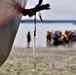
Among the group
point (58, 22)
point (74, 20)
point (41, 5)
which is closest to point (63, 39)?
point (41, 5)

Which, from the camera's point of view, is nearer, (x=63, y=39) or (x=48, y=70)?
(x=48, y=70)

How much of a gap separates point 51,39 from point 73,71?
17.5m

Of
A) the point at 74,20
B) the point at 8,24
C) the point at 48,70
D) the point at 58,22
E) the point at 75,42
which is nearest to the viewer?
the point at 8,24

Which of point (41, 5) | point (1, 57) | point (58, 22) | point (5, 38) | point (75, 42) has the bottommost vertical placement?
point (58, 22)

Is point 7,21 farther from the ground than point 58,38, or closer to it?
farther from the ground

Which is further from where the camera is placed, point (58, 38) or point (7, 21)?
point (58, 38)

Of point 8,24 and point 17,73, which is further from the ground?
point 8,24

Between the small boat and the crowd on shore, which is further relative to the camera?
the crowd on shore

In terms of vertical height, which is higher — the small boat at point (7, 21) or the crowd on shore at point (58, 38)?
the small boat at point (7, 21)

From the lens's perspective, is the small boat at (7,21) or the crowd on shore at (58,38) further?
the crowd on shore at (58,38)

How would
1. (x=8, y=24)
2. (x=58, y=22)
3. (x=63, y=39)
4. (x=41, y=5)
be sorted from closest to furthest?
(x=8, y=24), (x=41, y=5), (x=63, y=39), (x=58, y=22)

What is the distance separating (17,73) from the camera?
32.6 ft

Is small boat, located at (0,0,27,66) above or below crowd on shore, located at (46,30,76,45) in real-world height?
above

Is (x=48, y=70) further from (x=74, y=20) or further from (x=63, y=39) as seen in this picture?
(x=74, y=20)
